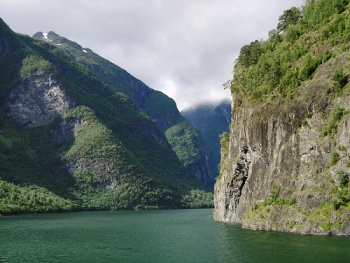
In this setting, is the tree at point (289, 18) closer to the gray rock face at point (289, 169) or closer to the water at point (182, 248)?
the gray rock face at point (289, 169)

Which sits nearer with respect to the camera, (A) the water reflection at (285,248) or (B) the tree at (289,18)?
(A) the water reflection at (285,248)

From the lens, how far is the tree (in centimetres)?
11512

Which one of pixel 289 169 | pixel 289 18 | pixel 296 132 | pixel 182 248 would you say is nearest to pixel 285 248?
pixel 182 248

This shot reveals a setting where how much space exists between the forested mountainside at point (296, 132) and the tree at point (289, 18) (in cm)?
474

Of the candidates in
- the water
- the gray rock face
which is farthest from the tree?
the water

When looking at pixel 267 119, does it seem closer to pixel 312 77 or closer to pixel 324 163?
pixel 312 77

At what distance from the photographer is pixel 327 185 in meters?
70.6

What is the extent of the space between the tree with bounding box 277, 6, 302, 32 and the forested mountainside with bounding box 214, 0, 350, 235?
15.5ft

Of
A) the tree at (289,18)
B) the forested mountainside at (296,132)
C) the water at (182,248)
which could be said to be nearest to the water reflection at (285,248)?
the water at (182,248)

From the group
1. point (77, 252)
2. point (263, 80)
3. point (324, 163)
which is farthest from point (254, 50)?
point (77, 252)

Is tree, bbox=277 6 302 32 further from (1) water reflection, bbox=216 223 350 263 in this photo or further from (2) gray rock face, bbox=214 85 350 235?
(1) water reflection, bbox=216 223 350 263

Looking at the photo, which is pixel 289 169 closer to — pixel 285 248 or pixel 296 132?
pixel 296 132

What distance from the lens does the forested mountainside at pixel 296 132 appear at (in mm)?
71000

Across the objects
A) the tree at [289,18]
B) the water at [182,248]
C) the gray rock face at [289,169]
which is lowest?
the water at [182,248]
